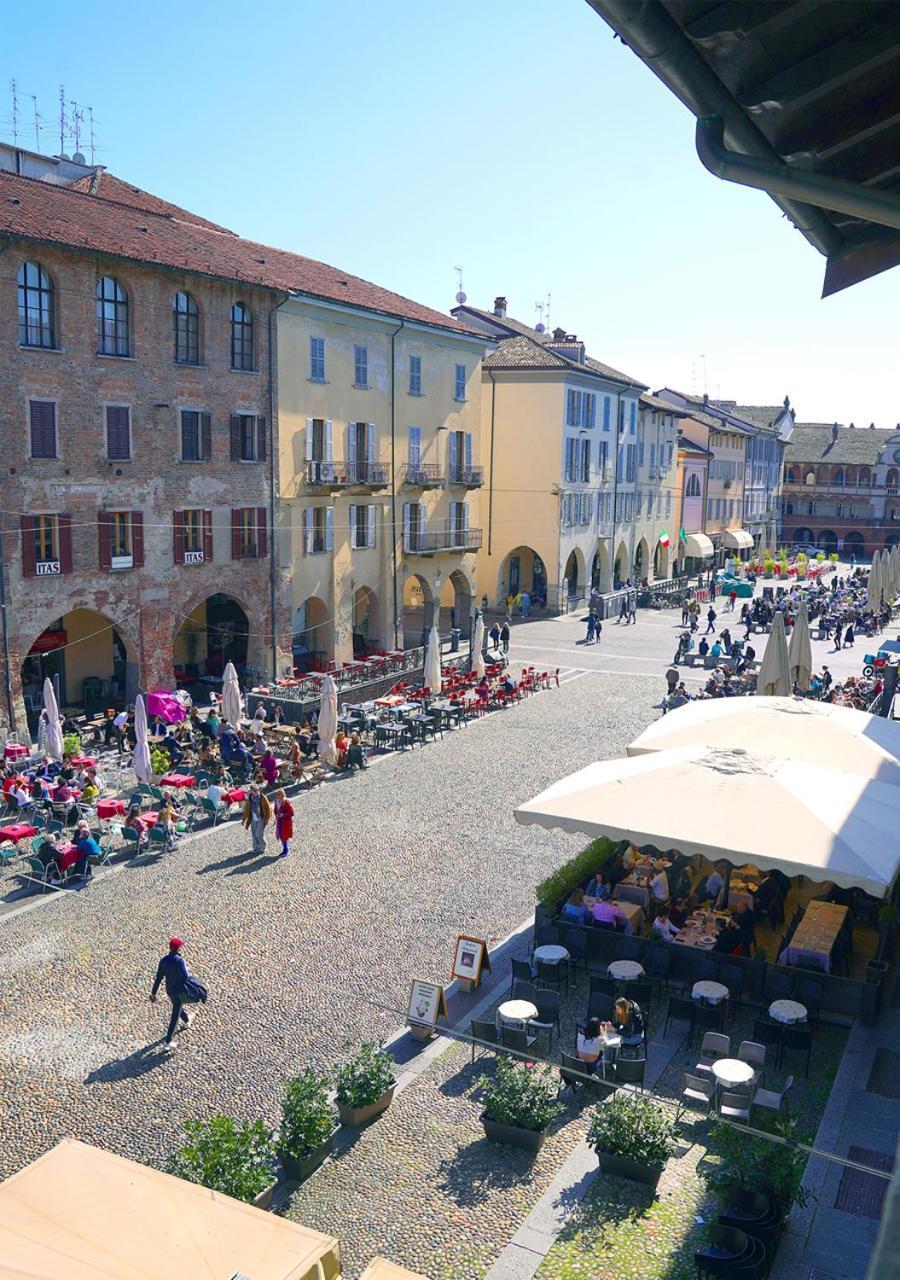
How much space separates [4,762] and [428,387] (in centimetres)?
2449

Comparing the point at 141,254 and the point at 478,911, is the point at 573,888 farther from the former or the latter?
the point at 141,254

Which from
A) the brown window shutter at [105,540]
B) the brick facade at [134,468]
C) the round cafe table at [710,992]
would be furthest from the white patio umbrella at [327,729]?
the round cafe table at [710,992]

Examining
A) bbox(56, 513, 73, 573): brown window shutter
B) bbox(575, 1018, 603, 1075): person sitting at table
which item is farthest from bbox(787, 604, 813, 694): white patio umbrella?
bbox(56, 513, 73, 573): brown window shutter

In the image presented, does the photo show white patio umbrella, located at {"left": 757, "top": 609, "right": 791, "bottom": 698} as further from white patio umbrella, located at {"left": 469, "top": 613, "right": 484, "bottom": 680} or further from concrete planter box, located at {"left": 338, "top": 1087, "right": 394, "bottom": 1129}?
concrete planter box, located at {"left": 338, "top": 1087, "right": 394, "bottom": 1129}

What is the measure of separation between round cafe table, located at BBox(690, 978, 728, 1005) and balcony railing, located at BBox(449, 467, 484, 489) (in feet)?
109

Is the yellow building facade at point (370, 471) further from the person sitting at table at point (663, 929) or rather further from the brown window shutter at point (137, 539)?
the person sitting at table at point (663, 929)

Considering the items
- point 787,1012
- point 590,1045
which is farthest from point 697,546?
point 590,1045

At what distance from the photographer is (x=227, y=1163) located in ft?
31.9

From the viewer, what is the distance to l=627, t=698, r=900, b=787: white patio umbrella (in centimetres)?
1622

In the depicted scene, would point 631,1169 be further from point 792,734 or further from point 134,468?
point 134,468

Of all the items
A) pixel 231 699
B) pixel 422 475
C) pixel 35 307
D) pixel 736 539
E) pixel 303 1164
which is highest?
pixel 35 307

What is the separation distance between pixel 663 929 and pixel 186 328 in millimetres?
23491

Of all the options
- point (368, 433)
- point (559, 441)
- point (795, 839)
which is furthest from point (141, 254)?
point (559, 441)

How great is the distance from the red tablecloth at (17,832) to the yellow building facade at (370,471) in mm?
16905
